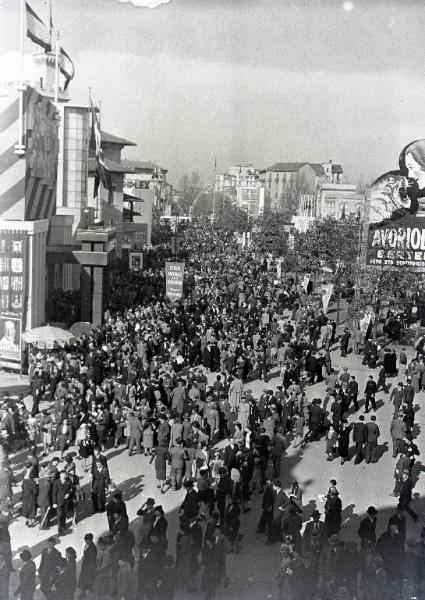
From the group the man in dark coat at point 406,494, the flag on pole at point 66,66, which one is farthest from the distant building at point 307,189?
the man in dark coat at point 406,494

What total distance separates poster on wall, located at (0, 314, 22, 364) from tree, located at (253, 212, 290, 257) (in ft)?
121

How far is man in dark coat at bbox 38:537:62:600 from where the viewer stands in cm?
1088

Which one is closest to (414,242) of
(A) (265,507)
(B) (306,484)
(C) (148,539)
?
(B) (306,484)

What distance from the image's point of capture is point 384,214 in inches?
1391

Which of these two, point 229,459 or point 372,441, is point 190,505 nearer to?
point 229,459

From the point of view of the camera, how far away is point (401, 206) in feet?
116

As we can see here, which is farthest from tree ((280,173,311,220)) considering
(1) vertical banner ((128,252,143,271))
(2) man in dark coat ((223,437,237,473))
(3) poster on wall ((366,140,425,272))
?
(2) man in dark coat ((223,437,237,473))

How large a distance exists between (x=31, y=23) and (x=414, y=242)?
1726cm

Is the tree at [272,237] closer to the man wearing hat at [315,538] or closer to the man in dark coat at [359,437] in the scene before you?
the man in dark coat at [359,437]

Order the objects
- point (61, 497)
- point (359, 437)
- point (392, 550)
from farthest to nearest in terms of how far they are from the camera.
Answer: point (359, 437) → point (61, 497) → point (392, 550)

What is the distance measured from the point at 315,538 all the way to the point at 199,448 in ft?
19.5

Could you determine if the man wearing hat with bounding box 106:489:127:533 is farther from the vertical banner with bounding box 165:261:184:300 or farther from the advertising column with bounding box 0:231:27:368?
the vertical banner with bounding box 165:261:184:300

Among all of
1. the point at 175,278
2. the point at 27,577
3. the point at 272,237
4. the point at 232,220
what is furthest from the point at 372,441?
the point at 232,220

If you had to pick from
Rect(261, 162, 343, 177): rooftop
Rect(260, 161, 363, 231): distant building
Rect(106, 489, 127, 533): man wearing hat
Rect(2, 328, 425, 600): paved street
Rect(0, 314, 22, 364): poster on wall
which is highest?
Rect(261, 162, 343, 177): rooftop
